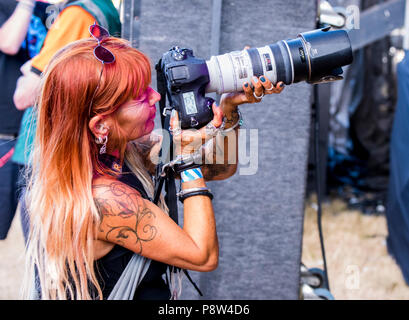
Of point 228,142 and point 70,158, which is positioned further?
point 228,142

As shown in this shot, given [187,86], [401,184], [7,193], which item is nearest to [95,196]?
[187,86]

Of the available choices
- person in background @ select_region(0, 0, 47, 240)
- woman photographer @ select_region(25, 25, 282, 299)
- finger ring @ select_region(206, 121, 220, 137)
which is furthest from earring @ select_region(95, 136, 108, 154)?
person in background @ select_region(0, 0, 47, 240)

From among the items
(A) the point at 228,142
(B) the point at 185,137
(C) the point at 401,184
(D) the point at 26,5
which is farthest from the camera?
(C) the point at 401,184

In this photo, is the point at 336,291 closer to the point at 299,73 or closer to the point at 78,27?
the point at 299,73

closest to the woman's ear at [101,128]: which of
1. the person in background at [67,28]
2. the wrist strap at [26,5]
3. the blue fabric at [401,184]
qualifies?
the person in background at [67,28]

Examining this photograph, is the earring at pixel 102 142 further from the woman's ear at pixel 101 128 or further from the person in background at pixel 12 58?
the person in background at pixel 12 58

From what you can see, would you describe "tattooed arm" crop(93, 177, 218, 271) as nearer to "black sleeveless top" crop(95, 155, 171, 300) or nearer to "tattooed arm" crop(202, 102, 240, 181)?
"black sleeveless top" crop(95, 155, 171, 300)

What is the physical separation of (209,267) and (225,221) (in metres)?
1.08

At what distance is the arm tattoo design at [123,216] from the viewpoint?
1.32m

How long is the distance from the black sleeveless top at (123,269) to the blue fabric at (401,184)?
2.53 meters

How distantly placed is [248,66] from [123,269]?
2.50 ft

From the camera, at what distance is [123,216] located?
133cm

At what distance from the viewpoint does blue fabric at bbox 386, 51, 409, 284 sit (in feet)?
11.4

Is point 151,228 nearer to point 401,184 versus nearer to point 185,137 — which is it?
point 185,137
